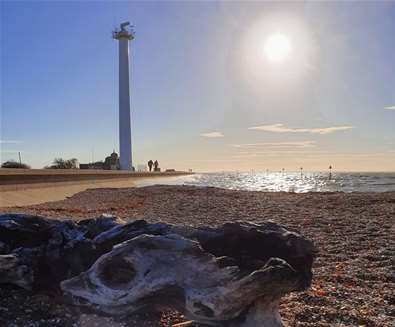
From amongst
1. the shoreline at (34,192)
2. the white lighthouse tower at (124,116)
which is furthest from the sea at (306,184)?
the shoreline at (34,192)

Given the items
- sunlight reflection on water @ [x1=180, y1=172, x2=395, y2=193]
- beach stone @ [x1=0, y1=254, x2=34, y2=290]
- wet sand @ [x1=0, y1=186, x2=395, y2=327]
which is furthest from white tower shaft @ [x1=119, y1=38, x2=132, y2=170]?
beach stone @ [x1=0, y1=254, x2=34, y2=290]

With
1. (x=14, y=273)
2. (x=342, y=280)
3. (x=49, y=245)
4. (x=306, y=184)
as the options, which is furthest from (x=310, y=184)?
(x=14, y=273)

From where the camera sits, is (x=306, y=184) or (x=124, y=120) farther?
(x=124, y=120)

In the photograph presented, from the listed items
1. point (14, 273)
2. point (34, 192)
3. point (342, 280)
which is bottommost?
point (342, 280)

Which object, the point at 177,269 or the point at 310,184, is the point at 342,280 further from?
the point at 310,184

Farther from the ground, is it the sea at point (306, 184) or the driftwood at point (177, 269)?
the driftwood at point (177, 269)

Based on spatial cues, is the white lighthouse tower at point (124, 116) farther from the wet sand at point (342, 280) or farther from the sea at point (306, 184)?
the wet sand at point (342, 280)

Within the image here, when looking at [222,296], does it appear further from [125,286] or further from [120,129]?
[120,129]

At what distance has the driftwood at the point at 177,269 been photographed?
2689 mm

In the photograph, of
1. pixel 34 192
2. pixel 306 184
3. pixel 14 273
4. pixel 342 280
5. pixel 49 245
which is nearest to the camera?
pixel 14 273

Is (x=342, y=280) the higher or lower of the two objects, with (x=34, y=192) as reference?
lower

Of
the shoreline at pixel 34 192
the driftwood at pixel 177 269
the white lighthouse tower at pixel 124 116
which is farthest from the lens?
the white lighthouse tower at pixel 124 116

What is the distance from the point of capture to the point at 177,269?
2871 mm

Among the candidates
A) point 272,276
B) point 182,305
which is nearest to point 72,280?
point 182,305
